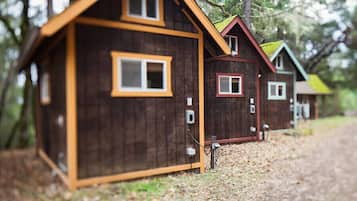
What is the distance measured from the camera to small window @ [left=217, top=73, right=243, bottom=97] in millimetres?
2176

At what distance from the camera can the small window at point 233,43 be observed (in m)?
2.27

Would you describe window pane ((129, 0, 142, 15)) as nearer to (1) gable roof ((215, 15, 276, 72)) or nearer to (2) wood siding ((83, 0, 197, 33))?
(2) wood siding ((83, 0, 197, 33))

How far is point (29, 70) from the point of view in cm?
254

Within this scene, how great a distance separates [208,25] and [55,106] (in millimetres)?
1466

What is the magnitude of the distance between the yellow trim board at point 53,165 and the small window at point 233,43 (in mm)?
1757

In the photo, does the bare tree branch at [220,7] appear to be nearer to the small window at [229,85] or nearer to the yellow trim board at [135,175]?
the small window at [229,85]

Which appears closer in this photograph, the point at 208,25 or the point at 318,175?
the point at 208,25

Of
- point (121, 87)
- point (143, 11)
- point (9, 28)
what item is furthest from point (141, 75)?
point (9, 28)

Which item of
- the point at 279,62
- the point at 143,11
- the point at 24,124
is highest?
the point at 143,11

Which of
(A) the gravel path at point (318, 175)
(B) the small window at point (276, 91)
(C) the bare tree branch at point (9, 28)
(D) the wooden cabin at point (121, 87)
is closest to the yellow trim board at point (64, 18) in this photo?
(D) the wooden cabin at point (121, 87)

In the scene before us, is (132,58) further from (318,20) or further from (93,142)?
(318,20)

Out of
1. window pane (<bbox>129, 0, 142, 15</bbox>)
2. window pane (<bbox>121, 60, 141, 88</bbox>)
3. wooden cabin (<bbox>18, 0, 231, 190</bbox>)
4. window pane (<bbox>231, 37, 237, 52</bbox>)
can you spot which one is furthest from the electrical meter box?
window pane (<bbox>129, 0, 142, 15</bbox>)

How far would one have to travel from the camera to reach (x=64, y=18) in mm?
1583

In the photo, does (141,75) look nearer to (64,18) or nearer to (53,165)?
(64,18)
